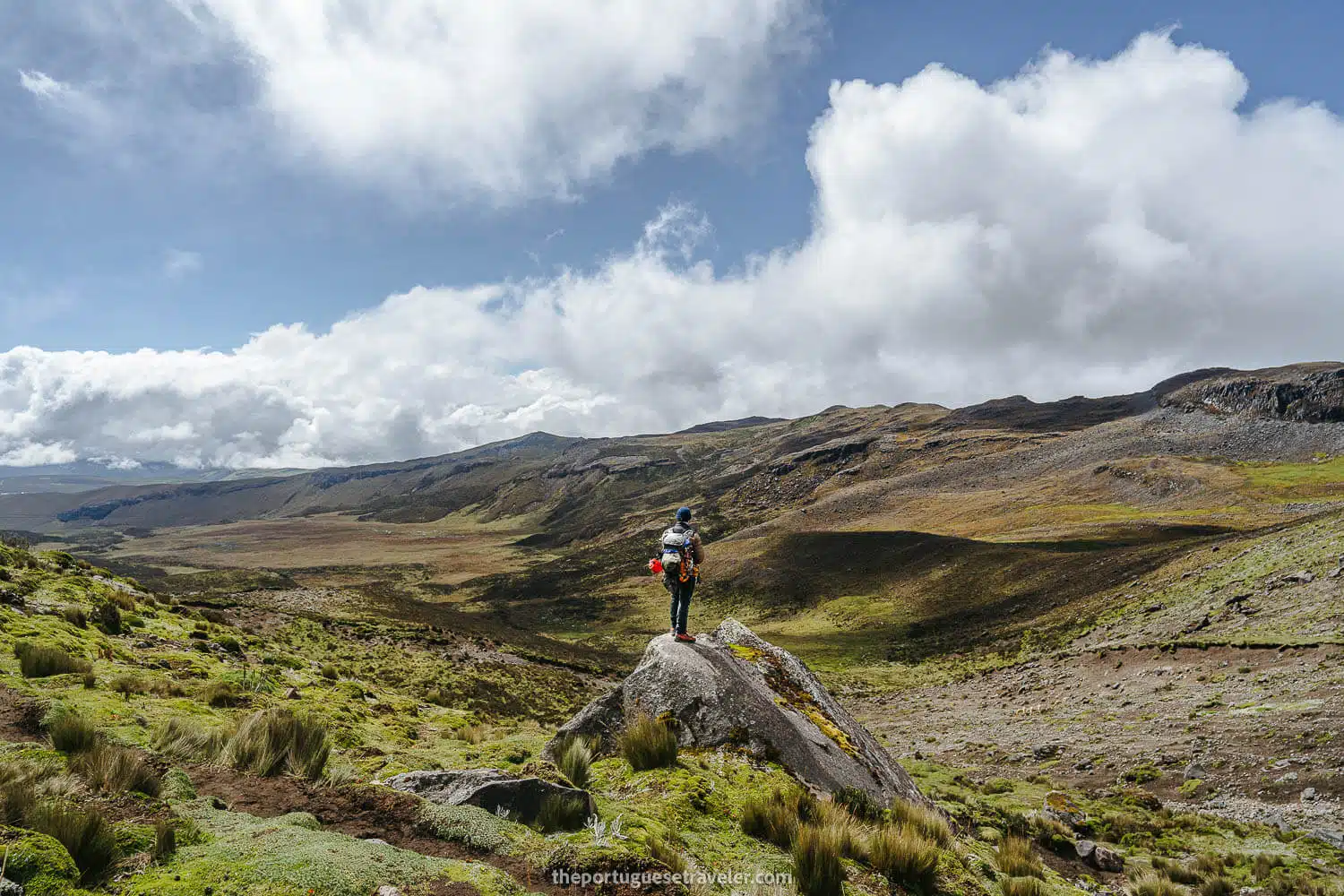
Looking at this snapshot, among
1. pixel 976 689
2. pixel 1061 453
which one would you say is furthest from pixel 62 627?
pixel 1061 453

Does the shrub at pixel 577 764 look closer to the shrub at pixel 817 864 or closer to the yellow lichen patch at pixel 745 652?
the shrub at pixel 817 864

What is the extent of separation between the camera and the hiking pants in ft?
37.6

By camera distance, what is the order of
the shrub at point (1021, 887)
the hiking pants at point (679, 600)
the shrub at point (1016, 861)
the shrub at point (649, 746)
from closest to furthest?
the shrub at point (1021, 887) < the shrub at point (649, 746) < the shrub at point (1016, 861) < the hiking pants at point (679, 600)

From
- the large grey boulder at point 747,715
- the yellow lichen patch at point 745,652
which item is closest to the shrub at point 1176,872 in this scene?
the large grey boulder at point 747,715

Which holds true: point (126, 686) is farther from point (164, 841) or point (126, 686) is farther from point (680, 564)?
point (680, 564)

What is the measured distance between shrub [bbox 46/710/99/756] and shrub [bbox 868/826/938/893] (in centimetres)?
806

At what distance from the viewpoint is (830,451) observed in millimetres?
184750

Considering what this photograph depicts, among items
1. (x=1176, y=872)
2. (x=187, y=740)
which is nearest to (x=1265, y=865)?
(x=1176, y=872)

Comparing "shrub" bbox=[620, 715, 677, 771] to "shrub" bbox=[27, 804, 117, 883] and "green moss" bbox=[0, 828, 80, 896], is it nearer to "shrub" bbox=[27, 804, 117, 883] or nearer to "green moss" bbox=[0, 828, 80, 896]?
"shrub" bbox=[27, 804, 117, 883]

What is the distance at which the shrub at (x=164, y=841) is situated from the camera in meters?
4.14

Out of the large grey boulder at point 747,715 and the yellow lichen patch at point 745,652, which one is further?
the yellow lichen patch at point 745,652

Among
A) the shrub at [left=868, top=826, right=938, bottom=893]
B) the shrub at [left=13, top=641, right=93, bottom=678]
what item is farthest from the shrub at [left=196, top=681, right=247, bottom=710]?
the shrub at [left=868, top=826, right=938, bottom=893]

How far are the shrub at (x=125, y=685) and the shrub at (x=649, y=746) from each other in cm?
873

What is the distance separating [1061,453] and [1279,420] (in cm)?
4289
